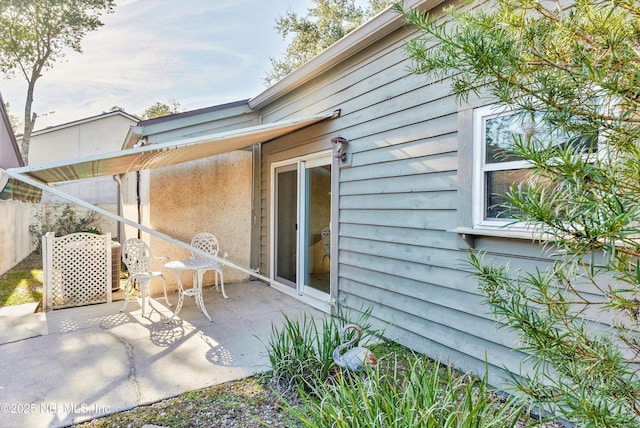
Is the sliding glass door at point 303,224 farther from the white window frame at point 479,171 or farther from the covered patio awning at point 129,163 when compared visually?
the white window frame at point 479,171

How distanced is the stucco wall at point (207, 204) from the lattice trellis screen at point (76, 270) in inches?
31.8

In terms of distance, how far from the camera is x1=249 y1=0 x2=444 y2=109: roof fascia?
369 centimetres

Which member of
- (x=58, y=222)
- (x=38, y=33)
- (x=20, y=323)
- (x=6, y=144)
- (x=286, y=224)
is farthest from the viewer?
(x=38, y=33)

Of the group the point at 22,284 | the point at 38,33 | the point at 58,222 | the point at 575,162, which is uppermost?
the point at 38,33

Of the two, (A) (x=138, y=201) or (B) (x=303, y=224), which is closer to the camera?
(B) (x=303, y=224)

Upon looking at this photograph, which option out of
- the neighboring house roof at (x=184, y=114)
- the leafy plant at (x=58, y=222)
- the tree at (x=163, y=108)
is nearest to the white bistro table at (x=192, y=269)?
the neighboring house roof at (x=184, y=114)

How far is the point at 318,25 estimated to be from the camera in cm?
1532

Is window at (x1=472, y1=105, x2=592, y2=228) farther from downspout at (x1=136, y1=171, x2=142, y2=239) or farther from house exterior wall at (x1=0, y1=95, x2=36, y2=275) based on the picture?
house exterior wall at (x1=0, y1=95, x2=36, y2=275)

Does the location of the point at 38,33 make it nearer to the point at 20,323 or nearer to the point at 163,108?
the point at 163,108

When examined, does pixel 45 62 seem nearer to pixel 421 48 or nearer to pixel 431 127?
pixel 431 127

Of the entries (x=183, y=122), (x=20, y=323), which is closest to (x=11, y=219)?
(x=20, y=323)

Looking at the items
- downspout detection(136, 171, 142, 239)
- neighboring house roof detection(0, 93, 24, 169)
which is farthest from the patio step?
neighboring house roof detection(0, 93, 24, 169)

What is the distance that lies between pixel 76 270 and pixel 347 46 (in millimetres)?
5072

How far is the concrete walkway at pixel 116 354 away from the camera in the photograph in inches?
111
